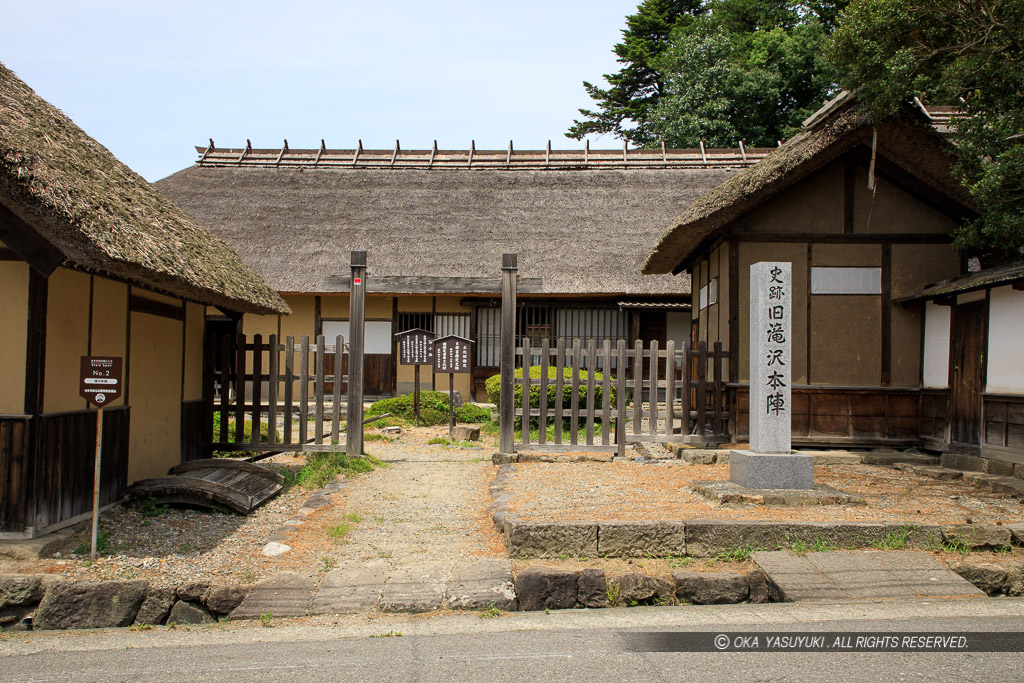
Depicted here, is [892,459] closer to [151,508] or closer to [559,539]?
[559,539]

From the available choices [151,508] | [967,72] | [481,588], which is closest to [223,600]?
[481,588]

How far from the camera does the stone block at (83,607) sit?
429cm

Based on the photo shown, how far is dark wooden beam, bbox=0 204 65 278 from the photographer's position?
4.88 m

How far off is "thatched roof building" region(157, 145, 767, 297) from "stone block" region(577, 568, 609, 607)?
10.5 meters

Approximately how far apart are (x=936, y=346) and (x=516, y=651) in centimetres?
715

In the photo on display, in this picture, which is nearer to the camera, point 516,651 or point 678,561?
point 516,651

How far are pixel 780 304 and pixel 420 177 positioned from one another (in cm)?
1476

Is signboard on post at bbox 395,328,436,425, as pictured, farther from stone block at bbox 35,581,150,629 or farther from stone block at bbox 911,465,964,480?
stone block at bbox 35,581,150,629

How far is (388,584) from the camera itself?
4.58 metres

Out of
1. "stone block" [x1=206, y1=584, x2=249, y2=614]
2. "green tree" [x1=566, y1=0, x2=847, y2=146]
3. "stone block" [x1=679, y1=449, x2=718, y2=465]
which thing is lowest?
"stone block" [x1=206, y1=584, x2=249, y2=614]

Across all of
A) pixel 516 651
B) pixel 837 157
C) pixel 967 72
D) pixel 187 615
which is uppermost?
pixel 967 72

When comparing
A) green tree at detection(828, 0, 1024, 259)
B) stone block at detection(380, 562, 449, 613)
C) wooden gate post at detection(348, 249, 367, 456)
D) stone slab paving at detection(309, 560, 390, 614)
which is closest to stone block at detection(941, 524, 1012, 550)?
stone block at detection(380, 562, 449, 613)

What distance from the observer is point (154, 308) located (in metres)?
7.05

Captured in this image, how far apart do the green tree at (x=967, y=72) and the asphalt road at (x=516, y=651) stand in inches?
185
